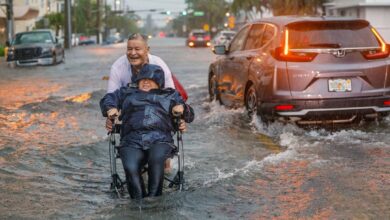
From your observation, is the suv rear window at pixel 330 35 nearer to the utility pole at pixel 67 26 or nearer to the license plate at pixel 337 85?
the license plate at pixel 337 85

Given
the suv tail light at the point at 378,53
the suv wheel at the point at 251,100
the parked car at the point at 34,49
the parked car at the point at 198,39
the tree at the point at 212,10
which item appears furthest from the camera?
the tree at the point at 212,10

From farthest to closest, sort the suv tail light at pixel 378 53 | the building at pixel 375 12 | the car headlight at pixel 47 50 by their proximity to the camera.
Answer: the building at pixel 375 12, the car headlight at pixel 47 50, the suv tail light at pixel 378 53

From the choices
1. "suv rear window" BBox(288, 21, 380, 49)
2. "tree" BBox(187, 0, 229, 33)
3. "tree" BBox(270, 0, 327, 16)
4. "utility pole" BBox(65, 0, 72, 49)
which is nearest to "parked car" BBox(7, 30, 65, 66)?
"tree" BBox(270, 0, 327, 16)

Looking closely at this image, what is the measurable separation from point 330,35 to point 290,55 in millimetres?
672

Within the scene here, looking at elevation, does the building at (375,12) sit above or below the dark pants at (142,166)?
above

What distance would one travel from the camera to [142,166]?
5.71m

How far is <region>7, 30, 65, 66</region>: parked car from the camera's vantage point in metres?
27.8

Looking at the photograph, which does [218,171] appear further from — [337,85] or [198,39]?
[198,39]

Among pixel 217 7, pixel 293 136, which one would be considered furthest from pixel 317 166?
pixel 217 7

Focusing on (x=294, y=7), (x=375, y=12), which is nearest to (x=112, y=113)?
(x=294, y=7)

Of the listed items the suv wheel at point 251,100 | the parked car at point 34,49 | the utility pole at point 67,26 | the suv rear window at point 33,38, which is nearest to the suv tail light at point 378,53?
the suv wheel at point 251,100

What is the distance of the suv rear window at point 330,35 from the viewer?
921cm

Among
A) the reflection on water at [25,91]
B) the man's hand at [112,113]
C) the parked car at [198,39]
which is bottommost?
the parked car at [198,39]

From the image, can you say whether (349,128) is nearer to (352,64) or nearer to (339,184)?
(352,64)
